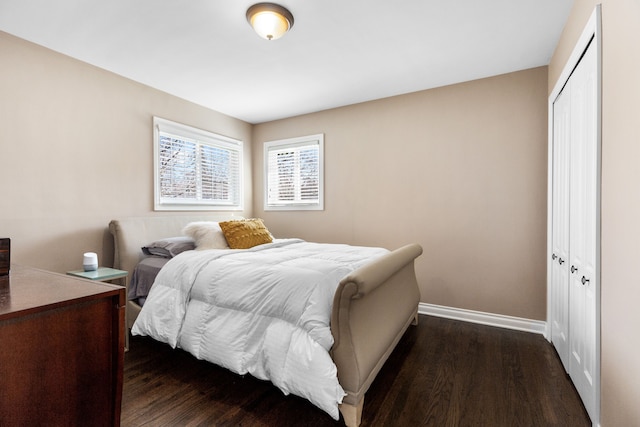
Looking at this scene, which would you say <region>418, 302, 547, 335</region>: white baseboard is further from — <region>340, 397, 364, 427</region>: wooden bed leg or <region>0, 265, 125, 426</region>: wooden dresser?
<region>0, 265, 125, 426</region>: wooden dresser

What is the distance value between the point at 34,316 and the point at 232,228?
89.1 inches

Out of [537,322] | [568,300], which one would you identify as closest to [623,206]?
[568,300]

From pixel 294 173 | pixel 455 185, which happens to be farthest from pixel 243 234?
pixel 455 185

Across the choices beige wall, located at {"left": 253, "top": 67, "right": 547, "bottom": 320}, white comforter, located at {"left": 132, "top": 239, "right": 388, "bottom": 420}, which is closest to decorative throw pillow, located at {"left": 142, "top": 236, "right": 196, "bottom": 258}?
white comforter, located at {"left": 132, "top": 239, "right": 388, "bottom": 420}

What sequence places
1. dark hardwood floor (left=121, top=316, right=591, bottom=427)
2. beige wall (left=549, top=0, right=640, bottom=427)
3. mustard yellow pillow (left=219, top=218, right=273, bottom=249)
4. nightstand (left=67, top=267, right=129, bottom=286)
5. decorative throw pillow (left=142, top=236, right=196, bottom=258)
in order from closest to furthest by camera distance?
1. beige wall (left=549, top=0, right=640, bottom=427)
2. dark hardwood floor (left=121, top=316, right=591, bottom=427)
3. nightstand (left=67, top=267, right=129, bottom=286)
4. decorative throw pillow (left=142, top=236, right=196, bottom=258)
5. mustard yellow pillow (left=219, top=218, right=273, bottom=249)

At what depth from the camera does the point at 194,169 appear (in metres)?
3.96

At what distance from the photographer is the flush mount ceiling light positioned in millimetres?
2088

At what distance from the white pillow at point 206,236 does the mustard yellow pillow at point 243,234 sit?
57 millimetres

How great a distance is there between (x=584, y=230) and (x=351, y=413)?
5.68ft

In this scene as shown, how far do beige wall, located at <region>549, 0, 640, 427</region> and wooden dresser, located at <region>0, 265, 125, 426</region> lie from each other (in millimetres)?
1975

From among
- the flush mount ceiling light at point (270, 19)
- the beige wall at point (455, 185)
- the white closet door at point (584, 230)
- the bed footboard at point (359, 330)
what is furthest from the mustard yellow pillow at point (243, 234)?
the white closet door at point (584, 230)

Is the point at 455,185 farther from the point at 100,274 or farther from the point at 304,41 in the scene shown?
the point at 100,274

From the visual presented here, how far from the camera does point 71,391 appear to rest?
104 cm

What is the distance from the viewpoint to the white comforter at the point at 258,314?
5.50 feet
